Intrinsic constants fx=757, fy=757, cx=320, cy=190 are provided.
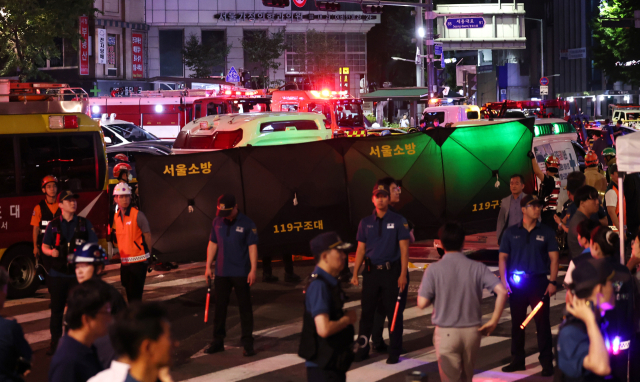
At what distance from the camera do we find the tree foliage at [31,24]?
90.0 ft

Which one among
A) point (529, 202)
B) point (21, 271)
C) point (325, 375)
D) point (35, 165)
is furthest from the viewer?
point (35, 165)

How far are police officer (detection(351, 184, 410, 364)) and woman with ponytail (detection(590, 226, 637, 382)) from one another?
114 inches

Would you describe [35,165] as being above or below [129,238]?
above

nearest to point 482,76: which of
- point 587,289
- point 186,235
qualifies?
point 186,235

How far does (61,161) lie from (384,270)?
22.3 ft

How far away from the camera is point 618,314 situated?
16.6ft

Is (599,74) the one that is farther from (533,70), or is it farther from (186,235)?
→ (186,235)

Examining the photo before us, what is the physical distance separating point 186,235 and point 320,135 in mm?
6167

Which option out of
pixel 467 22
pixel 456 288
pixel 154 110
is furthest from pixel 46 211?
pixel 467 22

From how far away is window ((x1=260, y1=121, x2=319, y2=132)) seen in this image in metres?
16.0

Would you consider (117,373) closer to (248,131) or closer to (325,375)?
(325,375)

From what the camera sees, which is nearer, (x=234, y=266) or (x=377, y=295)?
(x=377, y=295)

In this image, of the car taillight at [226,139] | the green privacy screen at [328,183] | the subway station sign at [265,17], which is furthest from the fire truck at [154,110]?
the subway station sign at [265,17]

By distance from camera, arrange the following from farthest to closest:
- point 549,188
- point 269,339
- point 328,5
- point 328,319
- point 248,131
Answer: point 328,5 < point 248,131 < point 549,188 < point 269,339 < point 328,319
